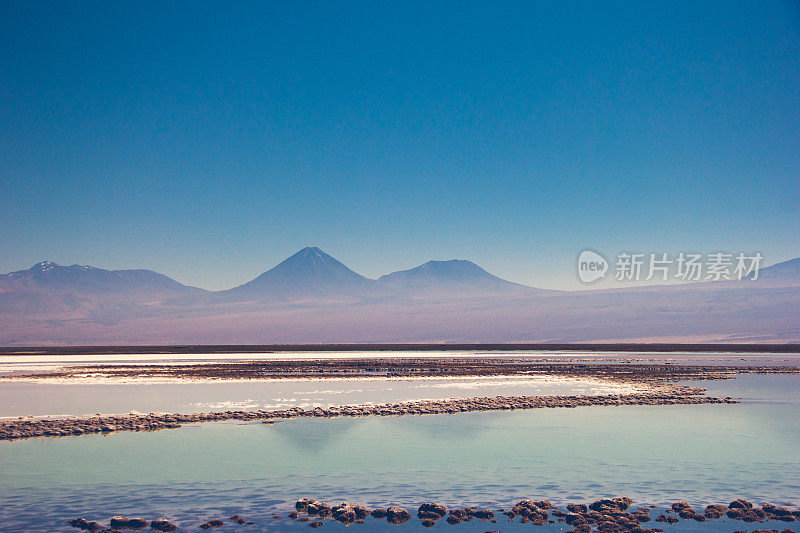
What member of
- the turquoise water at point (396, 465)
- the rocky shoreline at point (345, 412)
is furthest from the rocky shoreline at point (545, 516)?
the rocky shoreline at point (345, 412)

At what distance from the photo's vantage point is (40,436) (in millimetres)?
19391

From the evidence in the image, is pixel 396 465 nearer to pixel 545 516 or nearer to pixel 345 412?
pixel 545 516

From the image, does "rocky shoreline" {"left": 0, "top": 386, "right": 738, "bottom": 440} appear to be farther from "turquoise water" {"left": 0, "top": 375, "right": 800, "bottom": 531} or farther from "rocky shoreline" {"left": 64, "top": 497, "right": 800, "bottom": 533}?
"rocky shoreline" {"left": 64, "top": 497, "right": 800, "bottom": 533}

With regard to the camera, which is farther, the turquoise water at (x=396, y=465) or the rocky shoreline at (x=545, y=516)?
the turquoise water at (x=396, y=465)

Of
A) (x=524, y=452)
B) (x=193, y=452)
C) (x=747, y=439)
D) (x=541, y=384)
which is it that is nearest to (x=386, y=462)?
(x=524, y=452)

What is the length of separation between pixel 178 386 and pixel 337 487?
25.8 m

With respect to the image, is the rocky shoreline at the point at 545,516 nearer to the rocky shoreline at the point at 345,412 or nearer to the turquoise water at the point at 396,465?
the turquoise water at the point at 396,465

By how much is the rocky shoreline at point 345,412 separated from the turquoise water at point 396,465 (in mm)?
1121

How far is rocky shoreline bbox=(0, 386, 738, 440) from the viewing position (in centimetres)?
2039

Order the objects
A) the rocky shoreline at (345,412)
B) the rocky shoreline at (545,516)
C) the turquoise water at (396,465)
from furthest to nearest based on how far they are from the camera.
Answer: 1. the rocky shoreline at (345,412)
2. the turquoise water at (396,465)
3. the rocky shoreline at (545,516)

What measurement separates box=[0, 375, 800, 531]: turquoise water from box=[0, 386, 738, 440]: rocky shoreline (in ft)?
3.68

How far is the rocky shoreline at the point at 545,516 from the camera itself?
10508 millimetres

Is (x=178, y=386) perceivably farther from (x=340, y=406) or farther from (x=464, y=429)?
(x=464, y=429)

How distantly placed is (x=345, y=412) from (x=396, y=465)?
904cm
